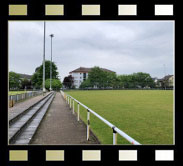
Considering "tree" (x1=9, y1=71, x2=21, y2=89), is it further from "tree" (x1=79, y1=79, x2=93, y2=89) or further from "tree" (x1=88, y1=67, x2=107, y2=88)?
"tree" (x1=88, y1=67, x2=107, y2=88)

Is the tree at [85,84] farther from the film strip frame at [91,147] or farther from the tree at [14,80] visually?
the film strip frame at [91,147]

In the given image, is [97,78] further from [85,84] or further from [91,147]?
[91,147]

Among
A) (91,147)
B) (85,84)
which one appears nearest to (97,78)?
(85,84)

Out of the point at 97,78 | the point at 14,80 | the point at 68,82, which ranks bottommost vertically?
the point at 68,82

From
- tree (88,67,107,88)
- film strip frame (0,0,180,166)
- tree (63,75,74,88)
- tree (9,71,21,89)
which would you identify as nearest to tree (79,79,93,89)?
tree (88,67,107,88)

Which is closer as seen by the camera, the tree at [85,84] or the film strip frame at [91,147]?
the film strip frame at [91,147]

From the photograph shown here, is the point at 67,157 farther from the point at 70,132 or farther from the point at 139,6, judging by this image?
the point at 70,132

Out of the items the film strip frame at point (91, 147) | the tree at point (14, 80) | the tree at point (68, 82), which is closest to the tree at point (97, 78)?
the tree at point (68, 82)

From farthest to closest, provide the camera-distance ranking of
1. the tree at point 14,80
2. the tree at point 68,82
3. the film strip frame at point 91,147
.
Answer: the tree at point 68,82 → the tree at point 14,80 → the film strip frame at point 91,147

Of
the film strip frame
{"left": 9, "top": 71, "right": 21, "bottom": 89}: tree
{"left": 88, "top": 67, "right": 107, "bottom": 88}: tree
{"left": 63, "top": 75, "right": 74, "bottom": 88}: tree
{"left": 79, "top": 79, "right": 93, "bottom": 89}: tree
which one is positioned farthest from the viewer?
{"left": 88, "top": 67, "right": 107, "bottom": 88}: tree

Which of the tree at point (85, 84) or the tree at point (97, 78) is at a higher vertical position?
the tree at point (97, 78)

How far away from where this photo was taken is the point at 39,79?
2261 inches

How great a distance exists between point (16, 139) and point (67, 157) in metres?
3.45
